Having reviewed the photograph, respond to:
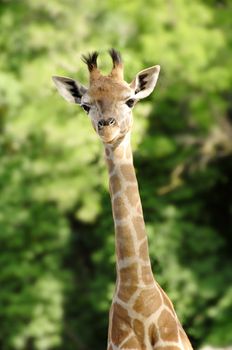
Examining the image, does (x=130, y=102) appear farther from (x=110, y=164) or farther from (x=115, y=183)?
(x=115, y=183)

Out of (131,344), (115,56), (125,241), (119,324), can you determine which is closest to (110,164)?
(125,241)

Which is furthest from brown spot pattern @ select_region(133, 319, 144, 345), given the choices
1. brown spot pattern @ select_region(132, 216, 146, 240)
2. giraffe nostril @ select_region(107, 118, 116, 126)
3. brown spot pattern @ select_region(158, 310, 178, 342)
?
giraffe nostril @ select_region(107, 118, 116, 126)

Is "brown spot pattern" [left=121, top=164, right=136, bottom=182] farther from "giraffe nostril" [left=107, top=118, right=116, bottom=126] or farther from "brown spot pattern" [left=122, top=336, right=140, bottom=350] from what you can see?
"brown spot pattern" [left=122, top=336, right=140, bottom=350]

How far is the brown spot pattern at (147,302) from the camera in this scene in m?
5.86

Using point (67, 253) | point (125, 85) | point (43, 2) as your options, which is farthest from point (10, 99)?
point (125, 85)

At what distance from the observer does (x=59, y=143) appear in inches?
862

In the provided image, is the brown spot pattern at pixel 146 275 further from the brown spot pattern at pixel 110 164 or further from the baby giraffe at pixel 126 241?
the brown spot pattern at pixel 110 164

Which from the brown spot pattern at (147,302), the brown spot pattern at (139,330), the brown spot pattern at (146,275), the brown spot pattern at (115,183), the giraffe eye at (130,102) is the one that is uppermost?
the giraffe eye at (130,102)

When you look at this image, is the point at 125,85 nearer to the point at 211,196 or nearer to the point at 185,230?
the point at 185,230

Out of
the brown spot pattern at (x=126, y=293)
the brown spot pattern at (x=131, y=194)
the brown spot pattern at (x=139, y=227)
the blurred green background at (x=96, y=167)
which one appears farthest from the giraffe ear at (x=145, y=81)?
the blurred green background at (x=96, y=167)

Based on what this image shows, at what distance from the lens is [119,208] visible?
5996 millimetres

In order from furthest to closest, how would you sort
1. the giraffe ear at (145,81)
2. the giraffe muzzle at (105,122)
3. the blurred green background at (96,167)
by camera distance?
1. the blurred green background at (96,167)
2. the giraffe ear at (145,81)
3. the giraffe muzzle at (105,122)

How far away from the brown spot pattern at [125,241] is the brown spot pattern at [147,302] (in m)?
0.28

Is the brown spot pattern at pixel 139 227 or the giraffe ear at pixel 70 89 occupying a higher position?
the giraffe ear at pixel 70 89
